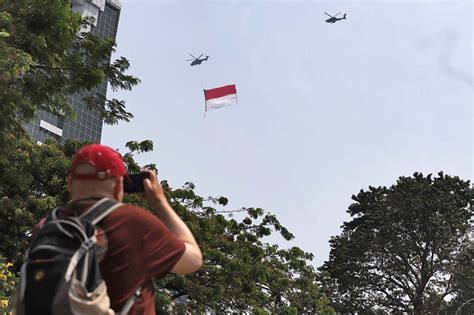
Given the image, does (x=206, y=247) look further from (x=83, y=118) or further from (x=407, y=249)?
(x=83, y=118)

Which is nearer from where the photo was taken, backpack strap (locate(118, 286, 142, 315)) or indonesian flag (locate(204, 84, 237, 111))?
backpack strap (locate(118, 286, 142, 315))

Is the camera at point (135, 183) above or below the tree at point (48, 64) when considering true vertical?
below

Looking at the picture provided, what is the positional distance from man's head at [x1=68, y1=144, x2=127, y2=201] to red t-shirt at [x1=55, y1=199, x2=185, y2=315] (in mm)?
63

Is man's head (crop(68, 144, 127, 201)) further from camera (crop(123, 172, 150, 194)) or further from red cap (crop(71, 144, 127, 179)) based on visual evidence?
camera (crop(123, 172, 150, 194))

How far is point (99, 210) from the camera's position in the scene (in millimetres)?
2307

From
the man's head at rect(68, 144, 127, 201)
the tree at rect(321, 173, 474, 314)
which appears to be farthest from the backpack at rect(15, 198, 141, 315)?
the tree at rect(321, 173, 474, 314)

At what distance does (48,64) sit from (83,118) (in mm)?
73928

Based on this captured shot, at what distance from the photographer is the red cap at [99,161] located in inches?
93.7

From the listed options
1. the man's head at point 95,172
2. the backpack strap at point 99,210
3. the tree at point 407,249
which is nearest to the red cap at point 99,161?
the man's head at point 95,172

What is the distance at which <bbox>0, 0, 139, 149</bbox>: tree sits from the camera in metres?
8.04

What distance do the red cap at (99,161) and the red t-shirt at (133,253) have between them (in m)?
0.11

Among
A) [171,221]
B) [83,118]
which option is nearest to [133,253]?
[171,221]

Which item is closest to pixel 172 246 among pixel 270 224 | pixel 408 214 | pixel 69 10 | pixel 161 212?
pixel 161 212

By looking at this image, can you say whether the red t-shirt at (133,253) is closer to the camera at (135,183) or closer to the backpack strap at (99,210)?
the backpack strap at (99,210)
